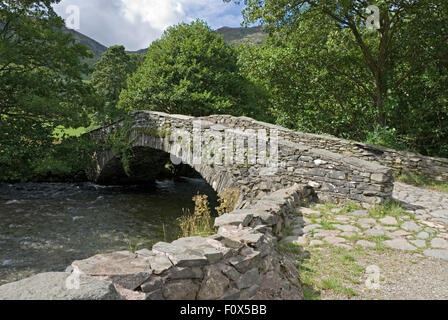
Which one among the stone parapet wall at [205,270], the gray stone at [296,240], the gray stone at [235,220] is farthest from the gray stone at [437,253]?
the gray stone at [235,220]

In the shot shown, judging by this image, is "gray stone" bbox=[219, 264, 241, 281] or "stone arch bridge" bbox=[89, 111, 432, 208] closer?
"gray stone" bbox=[219, 264, 241, 281]

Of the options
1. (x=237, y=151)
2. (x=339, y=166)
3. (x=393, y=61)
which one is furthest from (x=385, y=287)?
(x=393, y=61)

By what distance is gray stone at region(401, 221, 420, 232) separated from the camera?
15.4ft

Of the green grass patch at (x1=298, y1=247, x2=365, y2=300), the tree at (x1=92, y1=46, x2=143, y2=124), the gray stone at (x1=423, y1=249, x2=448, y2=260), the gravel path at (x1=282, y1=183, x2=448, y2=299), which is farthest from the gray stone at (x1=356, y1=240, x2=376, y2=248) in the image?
the tree at (x1=92, y1=46, x2=143, y2=124)

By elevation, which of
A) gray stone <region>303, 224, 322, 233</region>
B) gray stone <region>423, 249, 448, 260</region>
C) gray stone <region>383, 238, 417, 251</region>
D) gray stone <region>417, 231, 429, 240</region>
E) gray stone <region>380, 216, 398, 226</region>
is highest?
gray stone <region>380, 216, 398, 226</region>

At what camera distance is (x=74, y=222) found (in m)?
8.30

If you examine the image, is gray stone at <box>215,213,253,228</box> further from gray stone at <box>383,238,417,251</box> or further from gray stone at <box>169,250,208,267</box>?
gray stone at <box>383,238,417,251</box>

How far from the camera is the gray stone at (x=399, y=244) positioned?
3.99m

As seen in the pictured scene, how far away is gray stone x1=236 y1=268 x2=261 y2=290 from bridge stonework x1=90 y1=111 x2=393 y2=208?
3.94 metres

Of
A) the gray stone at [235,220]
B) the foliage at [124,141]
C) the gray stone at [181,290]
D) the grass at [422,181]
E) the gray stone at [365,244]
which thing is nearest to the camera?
the gray stone at [181,290]

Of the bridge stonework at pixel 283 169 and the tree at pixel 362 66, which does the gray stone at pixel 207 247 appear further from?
the tree at pixel 362 66

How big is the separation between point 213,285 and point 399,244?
3.16 m

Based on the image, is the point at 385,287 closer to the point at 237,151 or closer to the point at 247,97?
the point at 237,151

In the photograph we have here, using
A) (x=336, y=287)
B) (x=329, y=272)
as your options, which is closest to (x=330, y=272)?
(x=329, y=272)
